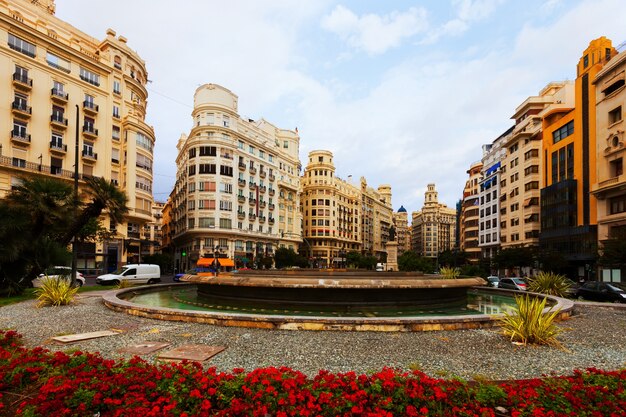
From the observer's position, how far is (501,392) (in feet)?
14.5

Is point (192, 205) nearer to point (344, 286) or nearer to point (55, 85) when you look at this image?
point (55, 85)

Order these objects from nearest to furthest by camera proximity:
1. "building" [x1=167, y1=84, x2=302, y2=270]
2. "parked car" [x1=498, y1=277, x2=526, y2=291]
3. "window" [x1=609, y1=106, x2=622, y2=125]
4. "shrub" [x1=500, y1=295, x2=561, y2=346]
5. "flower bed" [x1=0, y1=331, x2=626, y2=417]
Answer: "flower bed" [x1=0, y1=331, x2=626, y2=417] → "shrub" [x1=500, y1=295, x2=561, y2=346] → "parked car" [x1=498, y1=277, x2=526, y2=291] → "window" [x1=609, y1=106, x2=622, y2=125] → "building" [x1=167, y1=84, x2=302, y2=270]

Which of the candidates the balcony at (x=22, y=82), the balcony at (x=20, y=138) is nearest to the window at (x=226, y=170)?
the balcony at (x=20, y=138)

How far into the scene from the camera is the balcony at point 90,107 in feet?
152

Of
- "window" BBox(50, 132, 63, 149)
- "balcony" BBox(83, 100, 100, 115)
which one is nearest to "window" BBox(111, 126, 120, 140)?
"balcony" BBox(83, 100, 100, 115)

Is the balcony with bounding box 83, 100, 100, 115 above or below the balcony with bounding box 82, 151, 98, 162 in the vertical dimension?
above

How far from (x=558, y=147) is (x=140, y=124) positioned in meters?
62.9

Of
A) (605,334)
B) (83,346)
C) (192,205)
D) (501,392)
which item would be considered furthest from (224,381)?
(192,205)

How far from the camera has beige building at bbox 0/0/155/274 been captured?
132 ft

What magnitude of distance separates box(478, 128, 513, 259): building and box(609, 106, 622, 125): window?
27184mm

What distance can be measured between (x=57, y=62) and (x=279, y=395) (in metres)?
55.1

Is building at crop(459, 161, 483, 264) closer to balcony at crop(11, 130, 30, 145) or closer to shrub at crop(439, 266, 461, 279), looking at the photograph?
shrub at crop(439, 266, 461, 279)

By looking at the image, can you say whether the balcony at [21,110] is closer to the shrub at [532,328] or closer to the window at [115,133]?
the window at [115,133]

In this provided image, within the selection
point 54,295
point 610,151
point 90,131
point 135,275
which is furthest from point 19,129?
point 610,151
